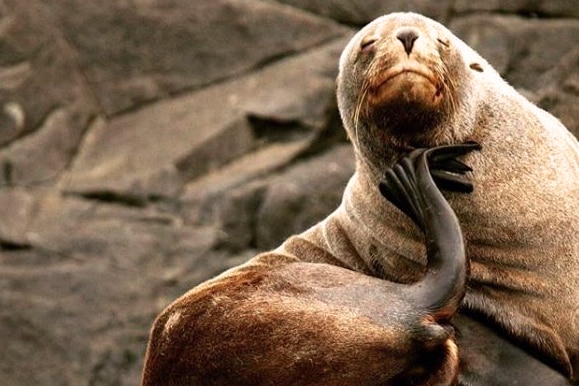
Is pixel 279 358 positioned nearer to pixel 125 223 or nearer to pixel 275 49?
pixel 125 223

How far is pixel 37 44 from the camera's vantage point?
1280cm

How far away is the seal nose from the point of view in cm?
494

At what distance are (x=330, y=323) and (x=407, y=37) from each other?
3.77 feet

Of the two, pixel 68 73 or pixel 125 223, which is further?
pixel 68 73

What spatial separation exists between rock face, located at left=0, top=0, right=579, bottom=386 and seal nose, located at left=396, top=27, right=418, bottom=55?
593 cm

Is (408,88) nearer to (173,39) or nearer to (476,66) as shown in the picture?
(476,66)

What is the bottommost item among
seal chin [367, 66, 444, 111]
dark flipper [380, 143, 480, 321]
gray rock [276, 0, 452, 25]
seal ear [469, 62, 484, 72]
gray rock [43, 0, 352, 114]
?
gray rock [43, 0, 352, 114]

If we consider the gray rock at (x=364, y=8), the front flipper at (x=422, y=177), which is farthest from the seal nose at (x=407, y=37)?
the gray rock at (x=364, y=8)

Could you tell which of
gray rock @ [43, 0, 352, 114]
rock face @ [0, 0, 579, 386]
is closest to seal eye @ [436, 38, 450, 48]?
rock face @ [0, 0, 579, 386]

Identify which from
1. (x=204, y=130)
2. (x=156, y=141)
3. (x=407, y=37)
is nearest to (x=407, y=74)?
(x=407, y=37)

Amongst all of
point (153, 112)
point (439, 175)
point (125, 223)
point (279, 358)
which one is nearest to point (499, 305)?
point (439, 175)

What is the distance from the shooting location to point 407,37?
4969 mm

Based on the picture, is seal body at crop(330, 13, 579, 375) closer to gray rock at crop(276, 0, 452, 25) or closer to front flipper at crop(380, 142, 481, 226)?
front flipper at crop(380, 142, 481, 226)

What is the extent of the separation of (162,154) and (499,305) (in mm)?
7303
